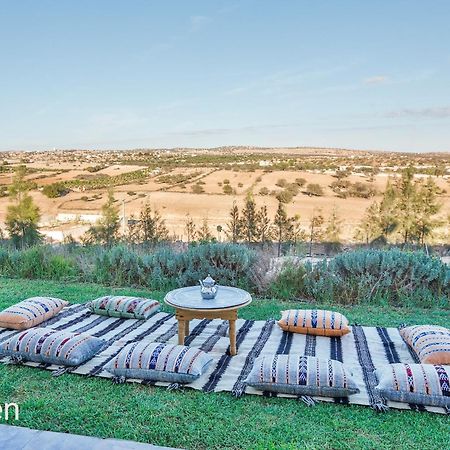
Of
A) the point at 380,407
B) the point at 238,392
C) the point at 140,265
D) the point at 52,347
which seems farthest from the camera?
the point at 140,265

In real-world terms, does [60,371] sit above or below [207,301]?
below

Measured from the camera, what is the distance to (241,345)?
4.24 m

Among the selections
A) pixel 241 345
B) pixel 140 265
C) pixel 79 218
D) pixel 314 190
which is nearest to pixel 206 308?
pixel 241 345

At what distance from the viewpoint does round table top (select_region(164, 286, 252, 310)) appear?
3934mm

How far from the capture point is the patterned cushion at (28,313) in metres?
4.62

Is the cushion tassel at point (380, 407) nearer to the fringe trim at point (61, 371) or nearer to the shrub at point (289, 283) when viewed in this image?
the fringe trim at point (61, 371)

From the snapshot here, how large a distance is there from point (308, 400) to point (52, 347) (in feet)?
6.62

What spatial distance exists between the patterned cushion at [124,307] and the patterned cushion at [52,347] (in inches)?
37.8

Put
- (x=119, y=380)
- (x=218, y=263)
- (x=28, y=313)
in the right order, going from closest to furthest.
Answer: (x=119, y=380)
(x=28, y=313)
(x=218, y=263)

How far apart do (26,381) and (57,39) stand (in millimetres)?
10828

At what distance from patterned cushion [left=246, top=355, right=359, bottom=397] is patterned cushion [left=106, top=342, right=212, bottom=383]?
41 centimetres

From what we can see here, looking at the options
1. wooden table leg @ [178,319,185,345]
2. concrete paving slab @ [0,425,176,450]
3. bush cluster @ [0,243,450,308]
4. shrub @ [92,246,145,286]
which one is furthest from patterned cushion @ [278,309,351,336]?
shrub @ [92,246,145,286]

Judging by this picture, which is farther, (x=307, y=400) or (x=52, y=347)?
(x=52, y=347)

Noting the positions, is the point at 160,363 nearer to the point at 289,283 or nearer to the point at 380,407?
the point at 380,407
